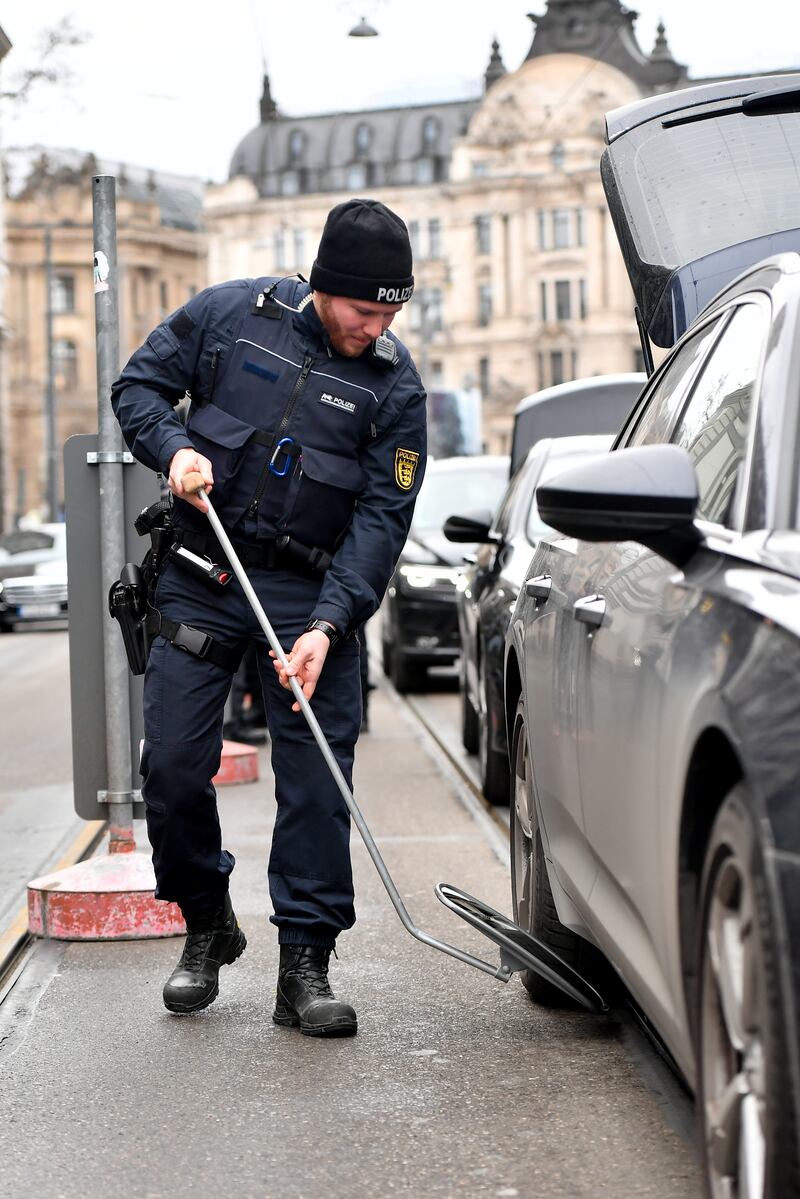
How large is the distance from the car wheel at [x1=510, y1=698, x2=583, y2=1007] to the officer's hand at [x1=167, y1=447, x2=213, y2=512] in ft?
3.18

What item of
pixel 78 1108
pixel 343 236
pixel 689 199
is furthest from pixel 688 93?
pixel 78 1108

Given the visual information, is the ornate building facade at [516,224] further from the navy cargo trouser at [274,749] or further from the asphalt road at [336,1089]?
the navy cargo trouser at [274,749]

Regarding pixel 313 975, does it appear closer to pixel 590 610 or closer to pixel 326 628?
pixel 326 628

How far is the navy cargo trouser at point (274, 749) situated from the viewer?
16.1 ft

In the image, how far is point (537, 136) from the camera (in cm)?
12069

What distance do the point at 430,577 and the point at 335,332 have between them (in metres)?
10.5

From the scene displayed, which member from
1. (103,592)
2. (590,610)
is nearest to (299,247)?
(103,592)

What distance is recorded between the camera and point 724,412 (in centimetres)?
376

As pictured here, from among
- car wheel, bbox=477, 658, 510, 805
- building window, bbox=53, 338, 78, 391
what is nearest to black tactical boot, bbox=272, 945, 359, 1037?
car wheel, bbox=477, 658, 510, 805

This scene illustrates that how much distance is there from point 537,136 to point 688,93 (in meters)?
117

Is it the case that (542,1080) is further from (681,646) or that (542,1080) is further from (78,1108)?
(681,646)

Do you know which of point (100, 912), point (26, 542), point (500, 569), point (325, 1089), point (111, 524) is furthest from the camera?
point (26, 542)

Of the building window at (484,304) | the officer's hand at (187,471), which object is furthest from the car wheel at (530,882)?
the building window at (484,304)

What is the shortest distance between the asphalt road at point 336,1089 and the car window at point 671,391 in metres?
1.40
